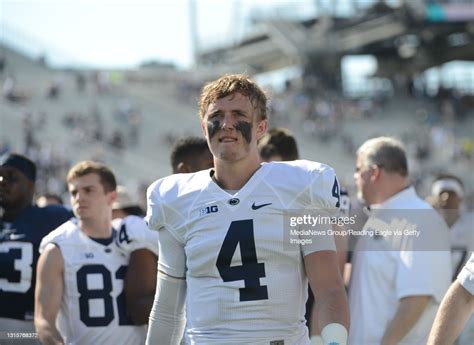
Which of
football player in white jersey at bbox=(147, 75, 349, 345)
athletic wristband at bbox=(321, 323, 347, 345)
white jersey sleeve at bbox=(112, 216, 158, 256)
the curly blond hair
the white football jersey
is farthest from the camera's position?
the white football jersey

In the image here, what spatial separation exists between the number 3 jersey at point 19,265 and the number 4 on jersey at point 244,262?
205 centimetres

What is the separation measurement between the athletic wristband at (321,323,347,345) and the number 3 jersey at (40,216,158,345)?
186 centimetres

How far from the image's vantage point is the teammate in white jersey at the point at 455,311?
11.1 ft

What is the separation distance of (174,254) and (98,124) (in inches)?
1017

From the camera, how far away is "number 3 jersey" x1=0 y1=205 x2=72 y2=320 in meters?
5.23

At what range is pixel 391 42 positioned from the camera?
4131cm

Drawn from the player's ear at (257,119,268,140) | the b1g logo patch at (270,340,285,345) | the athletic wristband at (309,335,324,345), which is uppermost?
the player's ear at (257,119,268,140)

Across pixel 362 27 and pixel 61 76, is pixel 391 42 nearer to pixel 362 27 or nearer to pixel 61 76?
pixel 362 27

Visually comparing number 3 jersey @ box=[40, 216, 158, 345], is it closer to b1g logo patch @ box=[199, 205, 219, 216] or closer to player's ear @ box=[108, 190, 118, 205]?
player's ear @ box=[108, 190, 118, 205]

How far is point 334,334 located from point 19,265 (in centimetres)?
245

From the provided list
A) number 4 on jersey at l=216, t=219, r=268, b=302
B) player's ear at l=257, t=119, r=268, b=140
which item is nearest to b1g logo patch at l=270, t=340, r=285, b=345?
number 4 on jersey at l=216, t=219, r=268, b=302

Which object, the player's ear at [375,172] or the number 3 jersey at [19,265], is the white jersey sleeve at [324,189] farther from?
the number 3 jersey at [19,265]

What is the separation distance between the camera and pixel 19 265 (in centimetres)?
524

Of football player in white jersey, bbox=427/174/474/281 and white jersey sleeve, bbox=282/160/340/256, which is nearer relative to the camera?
white jersey sleeve, bbox=282/160/340/256
